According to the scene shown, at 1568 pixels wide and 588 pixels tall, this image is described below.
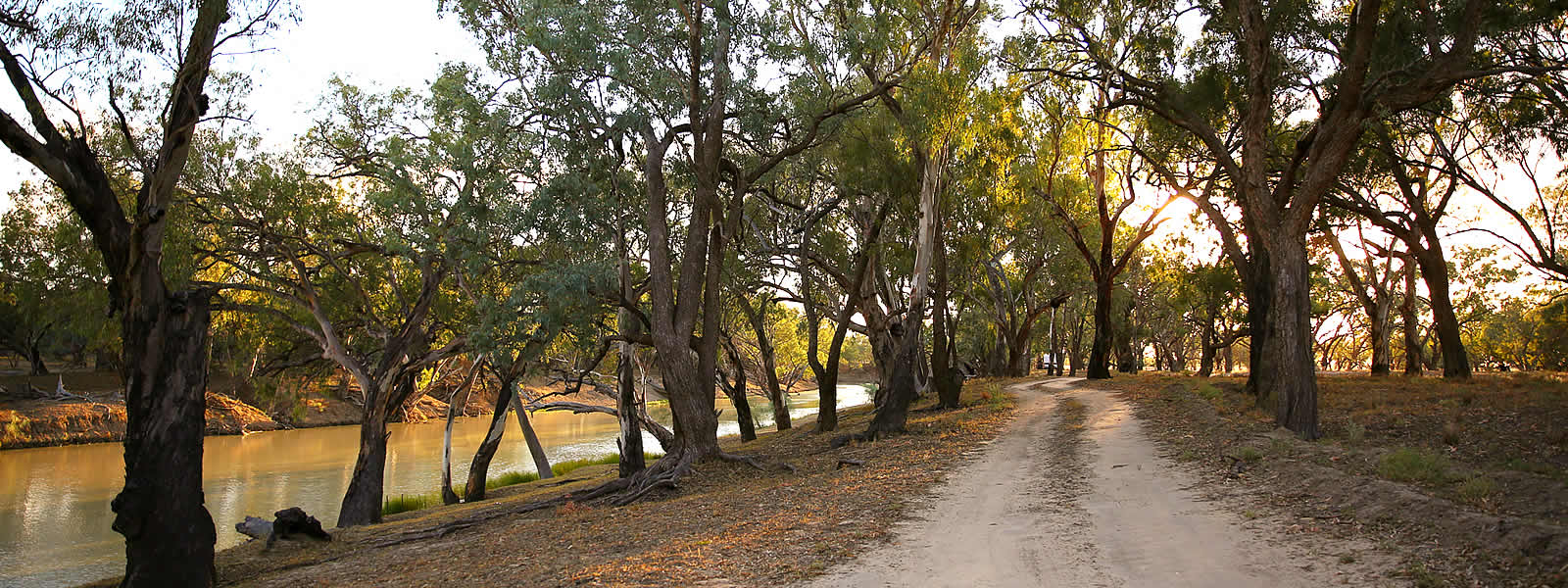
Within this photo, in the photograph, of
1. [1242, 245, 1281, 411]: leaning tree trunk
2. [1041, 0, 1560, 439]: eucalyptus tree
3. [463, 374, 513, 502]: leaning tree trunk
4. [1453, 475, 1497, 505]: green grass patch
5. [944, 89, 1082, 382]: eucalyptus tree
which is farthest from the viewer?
[463, 374, 513, 502]: leaning tree trunk

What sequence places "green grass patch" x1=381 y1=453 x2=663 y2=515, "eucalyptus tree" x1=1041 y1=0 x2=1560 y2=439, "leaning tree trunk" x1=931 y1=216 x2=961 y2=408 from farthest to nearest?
"green grass patch" x1=381 y1=453 x2=663 y2=515 < "leaning tree trunk" x1=931 y1=216 x2=961 y2=408 < "eucalyptus tree" x1=1041 y1=0 x2=1560 y2=439

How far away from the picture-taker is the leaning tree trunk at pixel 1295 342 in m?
11.2

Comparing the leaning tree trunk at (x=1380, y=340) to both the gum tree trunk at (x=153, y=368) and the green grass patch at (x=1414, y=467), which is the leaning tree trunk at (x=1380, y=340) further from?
the gum tree trunk at (x=153, y=368)

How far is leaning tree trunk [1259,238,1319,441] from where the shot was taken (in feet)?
36.8

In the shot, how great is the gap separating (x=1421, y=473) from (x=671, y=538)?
7.05 meters

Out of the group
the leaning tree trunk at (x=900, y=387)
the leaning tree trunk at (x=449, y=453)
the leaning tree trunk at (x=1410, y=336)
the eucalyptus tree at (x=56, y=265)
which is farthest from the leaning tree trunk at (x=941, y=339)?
the eucalyptus tree at (x=56, y=265)

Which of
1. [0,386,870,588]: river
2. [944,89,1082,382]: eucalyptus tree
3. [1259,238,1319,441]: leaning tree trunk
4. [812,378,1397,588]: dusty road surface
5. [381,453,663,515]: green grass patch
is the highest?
[944,89,1082,382]: eucalyptus tree

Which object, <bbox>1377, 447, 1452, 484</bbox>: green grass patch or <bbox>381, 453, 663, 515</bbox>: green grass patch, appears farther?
<bbox>381, 453, 663, 515</bbox>: green grass patch

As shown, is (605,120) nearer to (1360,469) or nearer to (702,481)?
(702,481)

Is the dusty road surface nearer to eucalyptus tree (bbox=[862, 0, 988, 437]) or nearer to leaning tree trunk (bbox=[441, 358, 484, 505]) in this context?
eucalyptus tree (bbox=[862, 0, 988, 437])

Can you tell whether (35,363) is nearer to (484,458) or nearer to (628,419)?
(484,458)

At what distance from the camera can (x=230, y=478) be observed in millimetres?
23250

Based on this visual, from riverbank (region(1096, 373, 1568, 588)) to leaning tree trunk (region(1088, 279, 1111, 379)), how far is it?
395 inches

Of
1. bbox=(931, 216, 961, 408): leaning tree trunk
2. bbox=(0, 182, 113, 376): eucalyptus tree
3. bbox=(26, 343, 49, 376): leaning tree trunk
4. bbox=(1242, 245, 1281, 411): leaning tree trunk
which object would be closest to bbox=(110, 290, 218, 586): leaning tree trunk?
bbox=(0, 182, 113, 376): eucalyptus tree
